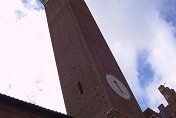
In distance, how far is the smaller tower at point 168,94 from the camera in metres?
16.2

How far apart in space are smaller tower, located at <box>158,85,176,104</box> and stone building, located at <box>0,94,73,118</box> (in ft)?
29.8

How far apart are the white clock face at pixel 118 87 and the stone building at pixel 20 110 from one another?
156 inches

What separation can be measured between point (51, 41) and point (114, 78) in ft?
17.7

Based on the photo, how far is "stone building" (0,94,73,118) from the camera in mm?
7949

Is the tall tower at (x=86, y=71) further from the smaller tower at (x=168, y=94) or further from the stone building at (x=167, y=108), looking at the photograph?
the smaller tower at (x=168, y=94)

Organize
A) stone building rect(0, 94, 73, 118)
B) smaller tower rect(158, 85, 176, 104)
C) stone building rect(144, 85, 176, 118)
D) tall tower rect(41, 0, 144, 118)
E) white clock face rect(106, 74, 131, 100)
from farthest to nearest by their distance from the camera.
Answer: smaller tower rect(158, 85, 176, 104), stone building rect(144, 85, 176, 118), white clock face rect(106, 74, 131, 100), tall tower rect(41, 0, 144, 118), stone building rect(0, 94, 73, 118)

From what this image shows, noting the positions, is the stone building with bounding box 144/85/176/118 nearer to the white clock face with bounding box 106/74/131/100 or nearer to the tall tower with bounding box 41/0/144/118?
the tall tower with bounding box 41/0/144/118

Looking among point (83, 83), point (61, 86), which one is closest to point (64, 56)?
point (61, 86)

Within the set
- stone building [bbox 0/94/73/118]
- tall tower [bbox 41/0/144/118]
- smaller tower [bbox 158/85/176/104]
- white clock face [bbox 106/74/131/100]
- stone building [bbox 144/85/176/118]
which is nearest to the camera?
stone building [bbox 0/94/73/118]

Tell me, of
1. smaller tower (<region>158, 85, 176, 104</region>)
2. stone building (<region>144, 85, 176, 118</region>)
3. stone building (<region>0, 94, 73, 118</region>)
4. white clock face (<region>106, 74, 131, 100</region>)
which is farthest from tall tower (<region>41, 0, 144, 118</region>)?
smaller tower (<region>158, 85, 176, 104</region>)

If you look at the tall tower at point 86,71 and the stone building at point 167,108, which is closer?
the tall tower at point 86,71

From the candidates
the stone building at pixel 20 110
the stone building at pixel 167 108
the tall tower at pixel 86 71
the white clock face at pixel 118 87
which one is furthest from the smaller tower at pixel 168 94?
the stone building at pixel 20 110

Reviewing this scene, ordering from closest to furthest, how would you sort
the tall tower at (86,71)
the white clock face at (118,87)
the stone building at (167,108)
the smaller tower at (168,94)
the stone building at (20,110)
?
1. the stone building at (20,110)
2. the tall tower at (86,71)
3. the white clock face at (118,87)
4. the stone building at (167,108)
5. the smaller tower at (168,94)

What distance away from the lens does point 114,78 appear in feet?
43.1
